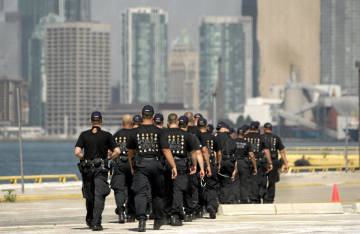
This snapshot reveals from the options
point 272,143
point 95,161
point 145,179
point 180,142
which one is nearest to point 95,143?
point 95,161

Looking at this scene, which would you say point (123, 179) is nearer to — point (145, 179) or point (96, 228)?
point (145, 179)

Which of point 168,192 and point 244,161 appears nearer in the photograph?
point 168,192

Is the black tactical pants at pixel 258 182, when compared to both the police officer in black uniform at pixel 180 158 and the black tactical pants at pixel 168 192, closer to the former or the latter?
the police officer in black uniform at pixel 180 158

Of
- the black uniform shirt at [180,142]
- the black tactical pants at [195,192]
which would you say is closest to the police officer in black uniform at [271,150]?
the black tactical pants at [195,192]

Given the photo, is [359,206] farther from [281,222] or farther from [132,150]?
[132,150]

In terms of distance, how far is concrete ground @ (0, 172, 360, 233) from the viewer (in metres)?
15.6

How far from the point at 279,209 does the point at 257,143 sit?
3131 mm

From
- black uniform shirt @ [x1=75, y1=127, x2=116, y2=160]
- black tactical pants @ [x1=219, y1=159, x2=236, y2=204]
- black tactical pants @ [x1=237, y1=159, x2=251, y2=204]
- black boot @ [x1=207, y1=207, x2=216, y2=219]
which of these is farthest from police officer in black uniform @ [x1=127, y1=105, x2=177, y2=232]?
black tactical pants @ [x1=237, y1=159, x2=251, y2=204]

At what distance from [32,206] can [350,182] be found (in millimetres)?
17748

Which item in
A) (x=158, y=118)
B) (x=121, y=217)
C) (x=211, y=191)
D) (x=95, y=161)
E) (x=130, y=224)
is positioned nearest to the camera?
(x=95, y=161)

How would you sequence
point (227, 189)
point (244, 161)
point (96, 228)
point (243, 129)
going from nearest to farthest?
1. point (96, 228)
2. point (227, 189)
3. point (243, 129)
4. point (244, 161)

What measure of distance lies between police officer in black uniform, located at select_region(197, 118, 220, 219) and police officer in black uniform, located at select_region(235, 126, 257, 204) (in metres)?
2.55

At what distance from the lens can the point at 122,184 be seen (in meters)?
18.2

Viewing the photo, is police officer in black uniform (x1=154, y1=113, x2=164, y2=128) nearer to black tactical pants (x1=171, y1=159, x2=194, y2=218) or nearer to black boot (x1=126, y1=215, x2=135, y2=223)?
black tactical pants (x1=171, y1=159, x2=194, y2=218)
